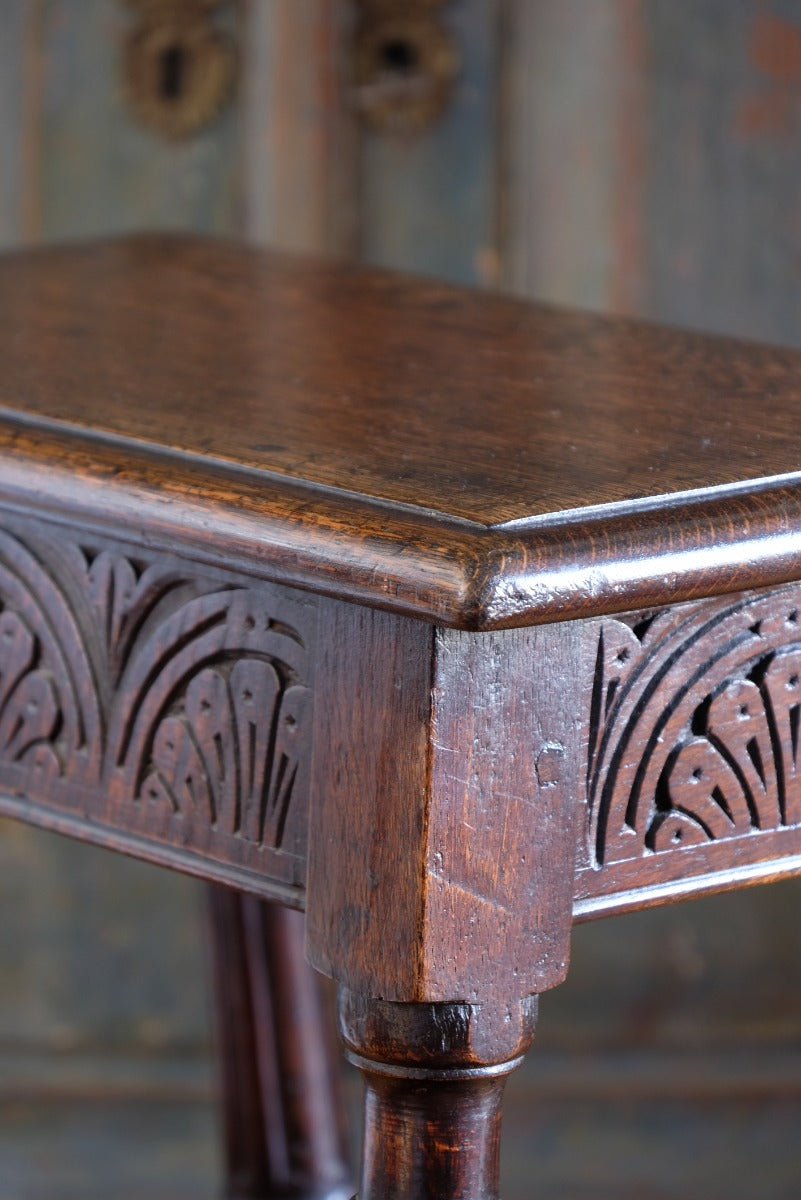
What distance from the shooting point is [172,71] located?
5.60ft

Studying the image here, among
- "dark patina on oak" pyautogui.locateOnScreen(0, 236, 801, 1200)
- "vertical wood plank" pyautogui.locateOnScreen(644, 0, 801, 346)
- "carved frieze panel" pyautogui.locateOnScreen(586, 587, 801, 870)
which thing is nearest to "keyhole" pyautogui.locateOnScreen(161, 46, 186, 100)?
"vertical wood plank" pyautogui.locateOnScreen(644, 0, 801, 346)

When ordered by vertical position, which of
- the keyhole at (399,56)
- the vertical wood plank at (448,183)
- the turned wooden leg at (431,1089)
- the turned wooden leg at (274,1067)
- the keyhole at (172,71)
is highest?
the keyhole at (399,56)

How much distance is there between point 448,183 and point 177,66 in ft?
0.90

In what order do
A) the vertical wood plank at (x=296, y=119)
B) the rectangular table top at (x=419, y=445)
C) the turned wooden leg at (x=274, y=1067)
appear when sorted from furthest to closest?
the vertical wood plank at (x=296, y=119)
the turned wooden leg at (x=274, y=1067)
the rectangular table top at (x=419, y=445)

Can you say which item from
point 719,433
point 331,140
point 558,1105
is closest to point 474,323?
point 719,433

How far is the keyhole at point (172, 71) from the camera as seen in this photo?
66.9 inches

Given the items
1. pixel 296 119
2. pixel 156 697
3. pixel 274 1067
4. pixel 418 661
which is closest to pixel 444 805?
pixel 418 661

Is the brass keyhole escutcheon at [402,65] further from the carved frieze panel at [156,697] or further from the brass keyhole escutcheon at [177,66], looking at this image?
the carved frieze panel at [156,697]

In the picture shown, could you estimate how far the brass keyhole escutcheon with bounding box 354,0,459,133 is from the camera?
1.68 m

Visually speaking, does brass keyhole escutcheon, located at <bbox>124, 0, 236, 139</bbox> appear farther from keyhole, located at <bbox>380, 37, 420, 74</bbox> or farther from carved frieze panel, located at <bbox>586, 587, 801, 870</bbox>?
carved frieze panel, located at <bbox>586, 587, 801, 870</bbox>

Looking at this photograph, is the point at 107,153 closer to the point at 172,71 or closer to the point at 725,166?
the point at 172,71

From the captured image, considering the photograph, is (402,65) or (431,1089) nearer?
(431,1089)

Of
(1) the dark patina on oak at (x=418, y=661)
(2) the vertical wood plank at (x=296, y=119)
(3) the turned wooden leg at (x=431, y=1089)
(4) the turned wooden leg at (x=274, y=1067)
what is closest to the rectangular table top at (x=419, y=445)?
(1) the dark patina on oak at (x=418, y=661)

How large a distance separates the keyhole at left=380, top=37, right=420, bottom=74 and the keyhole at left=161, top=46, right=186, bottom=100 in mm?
187
